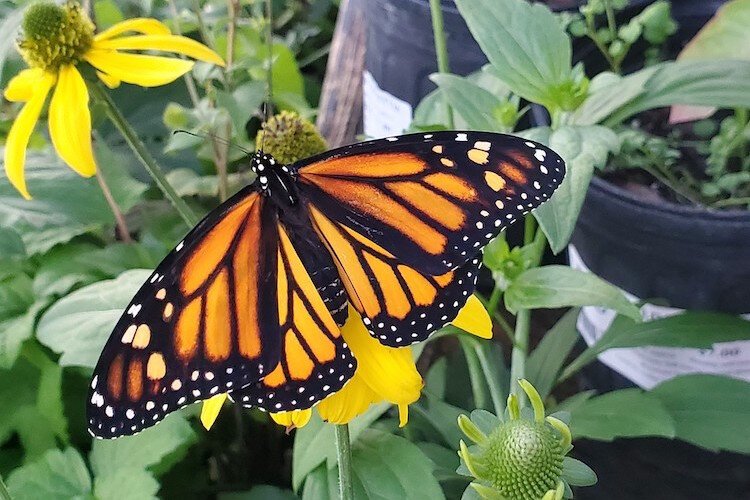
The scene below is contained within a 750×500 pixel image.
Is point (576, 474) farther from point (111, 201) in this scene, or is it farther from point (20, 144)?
point (111, 201)

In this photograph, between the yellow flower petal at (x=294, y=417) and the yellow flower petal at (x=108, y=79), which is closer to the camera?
the yellow flower petal at (x=294, y=417)

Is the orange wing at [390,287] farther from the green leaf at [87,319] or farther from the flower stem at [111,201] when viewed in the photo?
the flower stem at [111,201]

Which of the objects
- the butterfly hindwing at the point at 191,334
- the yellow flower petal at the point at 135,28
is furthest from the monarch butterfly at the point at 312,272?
the yellow flower petal at the point at 135,28

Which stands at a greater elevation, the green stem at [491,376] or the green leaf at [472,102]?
the green leaf at [472,102]

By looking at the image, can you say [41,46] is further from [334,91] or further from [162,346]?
[334,91]

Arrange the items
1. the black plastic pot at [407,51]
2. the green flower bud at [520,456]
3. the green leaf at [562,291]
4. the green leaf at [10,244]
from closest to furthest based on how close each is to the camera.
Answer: the green flower bud at [520,456] < the green leaf at [562,291] < the green leaf at [10,244] < the black plastic pot at [407,51]

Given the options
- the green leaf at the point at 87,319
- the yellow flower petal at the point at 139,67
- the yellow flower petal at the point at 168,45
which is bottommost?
the green leaf at the point at 87,319
